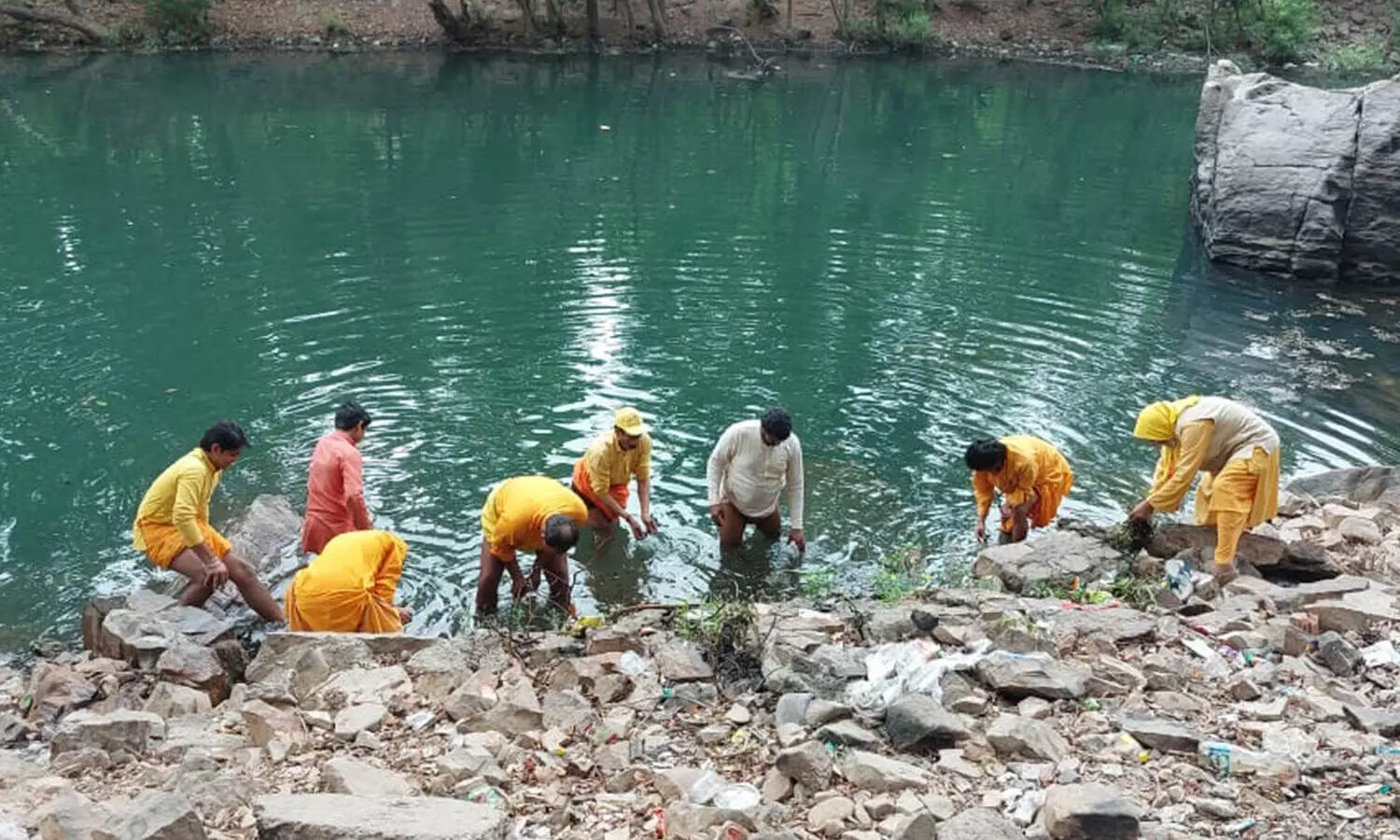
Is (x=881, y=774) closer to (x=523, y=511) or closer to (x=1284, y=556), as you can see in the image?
(x=523, y=511)

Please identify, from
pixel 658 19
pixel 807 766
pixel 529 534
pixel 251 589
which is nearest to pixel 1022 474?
pixel 529 534

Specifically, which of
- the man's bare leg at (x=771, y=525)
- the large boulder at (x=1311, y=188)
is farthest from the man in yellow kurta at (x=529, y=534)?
the large boulder at (x=1311, y=188)

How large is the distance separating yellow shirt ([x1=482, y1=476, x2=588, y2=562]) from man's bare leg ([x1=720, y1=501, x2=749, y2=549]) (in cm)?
159

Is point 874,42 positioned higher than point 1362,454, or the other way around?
point 874,42

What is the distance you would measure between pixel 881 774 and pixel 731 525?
4684mm

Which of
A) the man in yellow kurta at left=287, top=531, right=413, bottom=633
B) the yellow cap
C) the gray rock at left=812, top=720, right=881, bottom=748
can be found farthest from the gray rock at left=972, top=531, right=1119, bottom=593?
the man in yellow kurta at left=287, top=531, right=413, bottom=633

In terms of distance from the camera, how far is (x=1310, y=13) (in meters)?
44.6

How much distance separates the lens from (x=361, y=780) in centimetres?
576

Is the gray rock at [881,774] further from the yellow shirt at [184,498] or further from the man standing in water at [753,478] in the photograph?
the yellow shirt at [184,498]

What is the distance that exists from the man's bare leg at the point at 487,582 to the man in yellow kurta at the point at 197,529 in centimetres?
139

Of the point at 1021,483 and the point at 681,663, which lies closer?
the point at 681,663

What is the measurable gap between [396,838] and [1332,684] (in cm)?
500

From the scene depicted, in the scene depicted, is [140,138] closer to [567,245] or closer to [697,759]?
[567,245]

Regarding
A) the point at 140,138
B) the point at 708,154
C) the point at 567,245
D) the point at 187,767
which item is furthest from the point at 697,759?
the point at 140,138
